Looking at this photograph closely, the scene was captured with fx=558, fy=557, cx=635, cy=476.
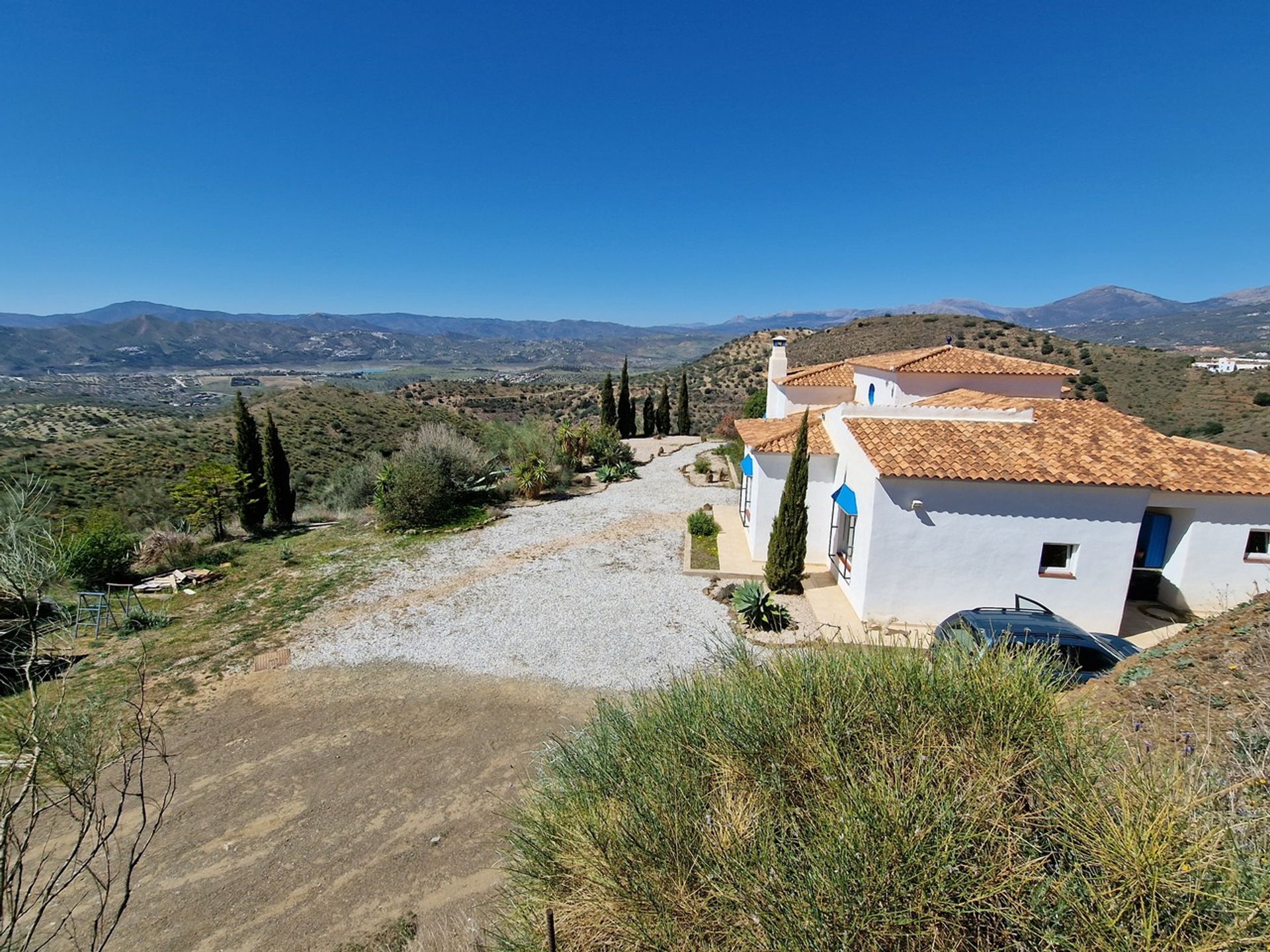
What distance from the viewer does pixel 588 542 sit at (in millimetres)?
15234

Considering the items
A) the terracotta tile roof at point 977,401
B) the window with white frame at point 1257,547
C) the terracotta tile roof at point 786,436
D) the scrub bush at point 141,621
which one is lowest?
the scrub bush at point 141,621

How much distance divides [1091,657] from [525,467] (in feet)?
53.5

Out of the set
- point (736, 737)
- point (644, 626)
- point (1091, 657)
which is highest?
point (736, 737)

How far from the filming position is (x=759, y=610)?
10281mm

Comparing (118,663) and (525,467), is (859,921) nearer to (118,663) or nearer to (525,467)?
(118,663)

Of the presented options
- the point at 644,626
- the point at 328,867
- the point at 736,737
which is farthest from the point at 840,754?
the point at 644,626

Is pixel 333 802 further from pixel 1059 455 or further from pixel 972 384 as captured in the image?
pixel 972 384

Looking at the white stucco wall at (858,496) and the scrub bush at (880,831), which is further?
the white stucco wall at (858,496)

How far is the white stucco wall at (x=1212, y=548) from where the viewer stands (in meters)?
9.88

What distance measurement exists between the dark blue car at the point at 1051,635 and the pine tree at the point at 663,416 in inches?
1016

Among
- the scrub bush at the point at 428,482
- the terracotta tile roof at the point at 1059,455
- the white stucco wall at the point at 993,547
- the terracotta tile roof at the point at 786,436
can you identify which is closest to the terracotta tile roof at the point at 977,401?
the terracotta tile roof at the point at 1059,455

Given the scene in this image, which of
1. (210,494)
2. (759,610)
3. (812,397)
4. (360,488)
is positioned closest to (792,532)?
(759,610)

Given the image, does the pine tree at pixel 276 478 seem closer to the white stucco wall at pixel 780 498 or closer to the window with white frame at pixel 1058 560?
the white stucco wall at pixel 780 498

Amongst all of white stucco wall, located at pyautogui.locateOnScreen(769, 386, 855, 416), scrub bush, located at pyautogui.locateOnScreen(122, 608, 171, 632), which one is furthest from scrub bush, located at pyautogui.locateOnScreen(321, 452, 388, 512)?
white stucco wall, located at pyautogui.locateOnScreen(769, 386, 855, 416)
